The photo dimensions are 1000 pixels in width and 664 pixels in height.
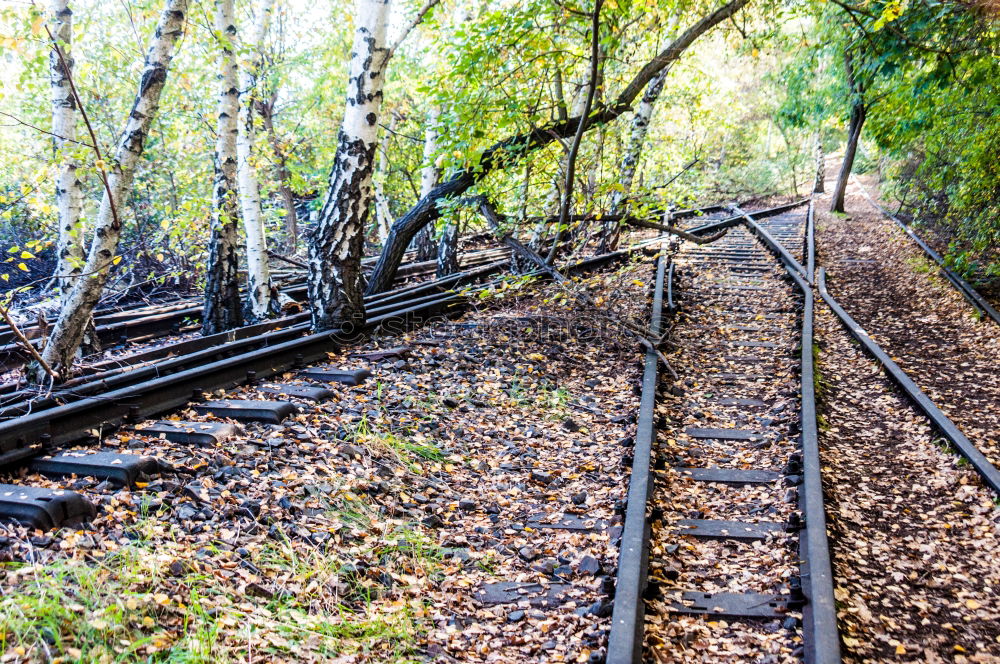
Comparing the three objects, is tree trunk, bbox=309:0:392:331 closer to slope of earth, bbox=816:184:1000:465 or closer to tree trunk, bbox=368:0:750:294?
tree trunk, bbox=368:0:750:294

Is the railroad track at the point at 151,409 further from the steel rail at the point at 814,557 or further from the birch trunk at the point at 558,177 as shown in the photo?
the steel rail at the point at 814,557

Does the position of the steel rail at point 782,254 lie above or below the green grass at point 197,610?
above

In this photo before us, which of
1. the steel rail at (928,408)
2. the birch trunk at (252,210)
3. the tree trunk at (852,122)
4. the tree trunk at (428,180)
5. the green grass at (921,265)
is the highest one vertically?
the tree trunk at (852,122)

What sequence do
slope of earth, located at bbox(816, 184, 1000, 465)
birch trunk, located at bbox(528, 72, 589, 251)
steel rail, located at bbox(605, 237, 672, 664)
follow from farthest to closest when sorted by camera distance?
birch trunk, located at bbox(528, 72, 589, 251) → slope of earth, located at bbox(816, 184, 1000, 465) → steel rail, located at bbox(605, 237, 672, 664)

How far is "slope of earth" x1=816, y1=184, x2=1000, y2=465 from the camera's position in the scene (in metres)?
6.84

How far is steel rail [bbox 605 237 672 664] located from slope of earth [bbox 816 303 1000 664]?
107 cm

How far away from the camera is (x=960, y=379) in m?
7.51

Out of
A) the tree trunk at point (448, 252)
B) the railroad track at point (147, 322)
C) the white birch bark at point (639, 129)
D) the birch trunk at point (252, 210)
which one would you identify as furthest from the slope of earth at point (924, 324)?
the railroad track at point (147, 322)

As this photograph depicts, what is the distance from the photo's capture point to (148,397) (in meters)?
4.89

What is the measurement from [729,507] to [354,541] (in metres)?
2.64

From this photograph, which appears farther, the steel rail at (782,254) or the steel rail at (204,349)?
the steel rail at (782,254)

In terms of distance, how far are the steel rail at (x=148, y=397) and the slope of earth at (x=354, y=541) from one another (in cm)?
17

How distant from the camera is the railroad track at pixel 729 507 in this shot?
3.48 meters

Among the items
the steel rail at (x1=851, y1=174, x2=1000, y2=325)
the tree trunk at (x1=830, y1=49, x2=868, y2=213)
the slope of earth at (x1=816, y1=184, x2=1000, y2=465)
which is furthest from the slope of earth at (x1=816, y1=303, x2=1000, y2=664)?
the tree trunk at (x1=830, y1=49, x2=868, y2=213)
